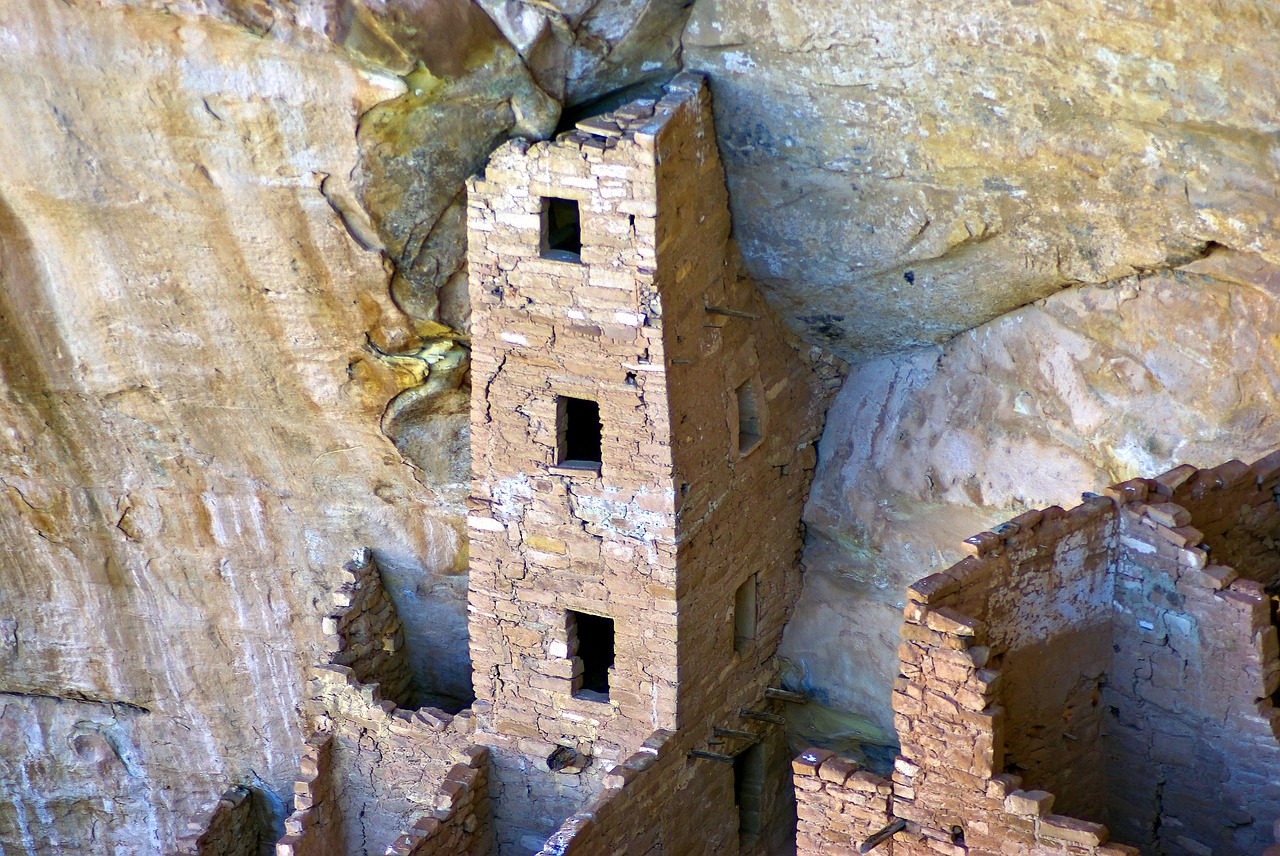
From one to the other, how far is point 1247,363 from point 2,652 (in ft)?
26.6

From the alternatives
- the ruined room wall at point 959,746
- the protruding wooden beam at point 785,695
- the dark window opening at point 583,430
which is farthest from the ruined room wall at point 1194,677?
the dark window opening at point 583,430

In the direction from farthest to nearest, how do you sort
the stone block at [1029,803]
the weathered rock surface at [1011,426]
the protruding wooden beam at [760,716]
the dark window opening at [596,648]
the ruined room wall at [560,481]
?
the dark window opening at [596,648] → the protruding wooden beam at [760,716] → the ruined room wall at [560,481] → the weathered rock surface at [1011,426] → the stone block at [1029,803]

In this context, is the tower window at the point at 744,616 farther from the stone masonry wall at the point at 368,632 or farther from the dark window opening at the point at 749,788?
the stone masonry wall at the point at 368,632

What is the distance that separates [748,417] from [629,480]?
1076 millimetres

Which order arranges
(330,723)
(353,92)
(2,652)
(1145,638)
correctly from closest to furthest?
(1145,638) → (353,92) → (330,723) → (2,652)

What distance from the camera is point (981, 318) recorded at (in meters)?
10.1

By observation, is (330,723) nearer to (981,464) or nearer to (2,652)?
(2,652)

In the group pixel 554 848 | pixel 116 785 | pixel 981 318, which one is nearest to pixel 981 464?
pixel 981 318

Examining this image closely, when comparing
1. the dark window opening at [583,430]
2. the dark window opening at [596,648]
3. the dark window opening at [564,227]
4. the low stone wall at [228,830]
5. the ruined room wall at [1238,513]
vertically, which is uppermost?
the dark window opening at [564,227]

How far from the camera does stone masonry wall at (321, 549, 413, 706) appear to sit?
11.2m

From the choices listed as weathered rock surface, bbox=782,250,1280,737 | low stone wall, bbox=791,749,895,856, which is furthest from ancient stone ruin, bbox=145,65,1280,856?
weathered rock surface, bbox=782,250,1280,737

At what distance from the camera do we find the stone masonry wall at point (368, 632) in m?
11.2

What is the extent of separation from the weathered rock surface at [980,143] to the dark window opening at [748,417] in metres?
0.59

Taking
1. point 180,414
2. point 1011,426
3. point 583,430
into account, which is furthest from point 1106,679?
point 180,414
